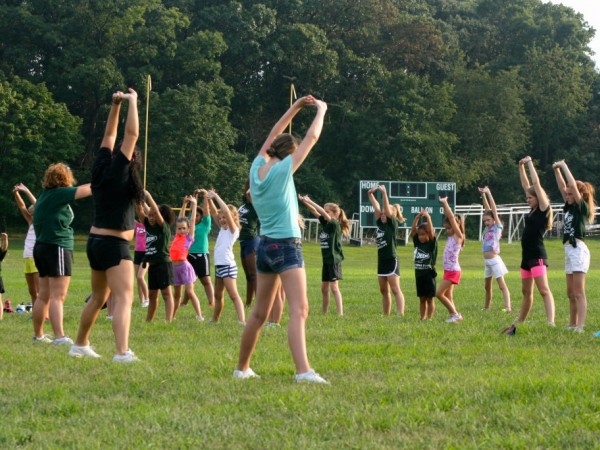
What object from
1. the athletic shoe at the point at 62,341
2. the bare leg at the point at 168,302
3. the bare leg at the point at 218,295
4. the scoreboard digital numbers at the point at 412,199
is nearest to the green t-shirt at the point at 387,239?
the bare leg at the point at 218,295

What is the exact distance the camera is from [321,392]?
23.7ft

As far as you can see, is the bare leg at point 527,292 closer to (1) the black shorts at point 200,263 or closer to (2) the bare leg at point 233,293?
(2) the bare leg at point 233,293

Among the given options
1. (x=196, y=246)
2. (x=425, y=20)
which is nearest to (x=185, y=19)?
(x=425, y=20)

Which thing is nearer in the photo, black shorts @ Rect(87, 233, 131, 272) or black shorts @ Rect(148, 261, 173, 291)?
black shorts @ Rect(87, 233, 131, 272)

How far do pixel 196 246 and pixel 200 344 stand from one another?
182 inches

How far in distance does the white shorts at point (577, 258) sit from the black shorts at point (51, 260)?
5.74 m

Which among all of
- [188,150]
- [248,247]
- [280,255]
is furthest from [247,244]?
[188,150]

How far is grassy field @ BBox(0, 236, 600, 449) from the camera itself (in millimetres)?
5959

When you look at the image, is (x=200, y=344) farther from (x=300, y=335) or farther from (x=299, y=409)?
(x=299, y=409)

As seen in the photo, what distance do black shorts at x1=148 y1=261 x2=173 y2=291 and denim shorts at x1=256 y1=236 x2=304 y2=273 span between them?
6021 millimetres

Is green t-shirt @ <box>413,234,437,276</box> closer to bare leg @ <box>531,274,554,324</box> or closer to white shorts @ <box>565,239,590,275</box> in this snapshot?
bare leg @ <box>531,274,554,324</box>

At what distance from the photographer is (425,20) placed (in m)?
71.9

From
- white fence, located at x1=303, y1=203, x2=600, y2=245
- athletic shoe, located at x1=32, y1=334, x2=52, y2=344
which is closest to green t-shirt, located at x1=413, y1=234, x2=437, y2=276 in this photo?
athletic shoe, located at x1=32, y1=334, x2=52, y2=344

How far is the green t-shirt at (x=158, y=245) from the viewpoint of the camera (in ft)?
44.7
